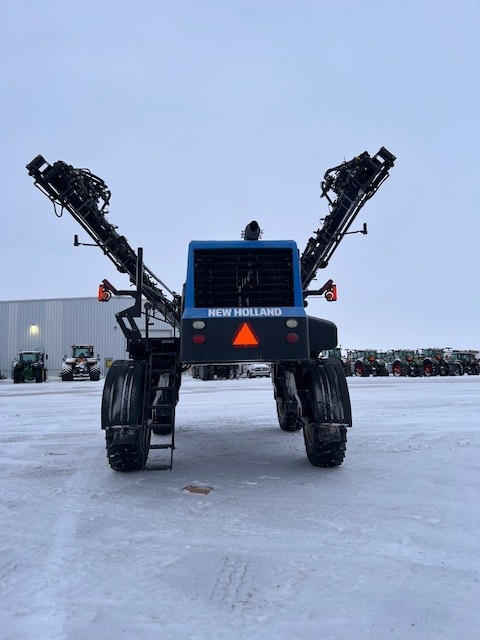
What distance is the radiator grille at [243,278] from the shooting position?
496 cm

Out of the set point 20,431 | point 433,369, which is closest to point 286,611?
point 20,431

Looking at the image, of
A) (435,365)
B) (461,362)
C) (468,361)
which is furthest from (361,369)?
(468,361)

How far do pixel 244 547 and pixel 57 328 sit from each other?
42412mm

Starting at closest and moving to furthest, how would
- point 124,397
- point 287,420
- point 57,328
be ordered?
point 124,397 < point 287,420 < point 57,328

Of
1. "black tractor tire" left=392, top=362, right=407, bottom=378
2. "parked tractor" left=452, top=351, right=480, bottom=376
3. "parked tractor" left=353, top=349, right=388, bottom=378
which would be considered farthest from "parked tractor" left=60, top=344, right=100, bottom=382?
"parked tractor" left=452, top=351, right=480, bottom=376

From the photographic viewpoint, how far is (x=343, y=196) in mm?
7418

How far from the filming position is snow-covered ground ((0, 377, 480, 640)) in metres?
2.10

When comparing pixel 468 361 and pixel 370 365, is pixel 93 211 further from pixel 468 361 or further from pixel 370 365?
pixel 468 361

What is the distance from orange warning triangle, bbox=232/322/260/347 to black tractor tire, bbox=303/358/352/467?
786mm

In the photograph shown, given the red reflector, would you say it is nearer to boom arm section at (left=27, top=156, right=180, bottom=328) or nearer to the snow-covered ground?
boom arm section at (left=27, top=156, right=180, bottom=328)

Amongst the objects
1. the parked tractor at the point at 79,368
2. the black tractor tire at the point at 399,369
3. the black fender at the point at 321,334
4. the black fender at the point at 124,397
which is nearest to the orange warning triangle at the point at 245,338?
the black fender at the point at 321,334

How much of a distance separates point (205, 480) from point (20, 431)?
4643 millimetres

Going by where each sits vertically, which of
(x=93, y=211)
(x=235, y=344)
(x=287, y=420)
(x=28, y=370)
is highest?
(x=93, y=211)

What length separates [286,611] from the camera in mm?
2176
